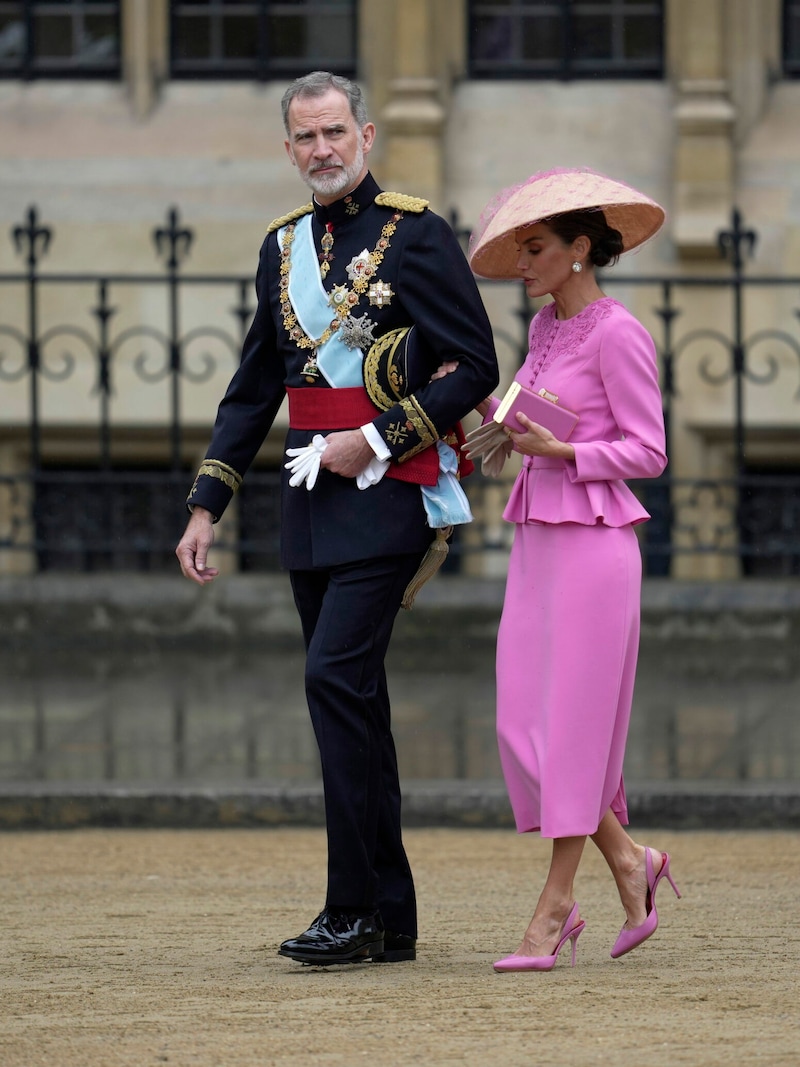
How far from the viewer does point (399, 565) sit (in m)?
5.09

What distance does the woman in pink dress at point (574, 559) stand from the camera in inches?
196

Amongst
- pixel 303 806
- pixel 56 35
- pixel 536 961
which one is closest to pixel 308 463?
pixel 536 961

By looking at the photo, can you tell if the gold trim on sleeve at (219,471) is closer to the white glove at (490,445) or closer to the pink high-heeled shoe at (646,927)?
the white glove at (490,445)

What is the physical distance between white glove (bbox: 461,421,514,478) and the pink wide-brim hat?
446 mm

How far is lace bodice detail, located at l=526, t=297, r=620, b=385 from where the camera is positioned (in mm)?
5047

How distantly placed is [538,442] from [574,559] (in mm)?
280

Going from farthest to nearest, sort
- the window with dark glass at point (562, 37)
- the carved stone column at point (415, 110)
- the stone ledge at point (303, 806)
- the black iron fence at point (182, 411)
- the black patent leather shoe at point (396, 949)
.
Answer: the window with dark glass at point (562, 37) → the carved stone column at point (415, 110) → the black iron fence at point (182, 411) → the stone ledge at point (303, 806) → the black patent leather shoe at point (396, 949)

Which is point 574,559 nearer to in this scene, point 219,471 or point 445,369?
point 445,369

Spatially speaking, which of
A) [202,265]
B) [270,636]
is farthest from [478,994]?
[202,265]

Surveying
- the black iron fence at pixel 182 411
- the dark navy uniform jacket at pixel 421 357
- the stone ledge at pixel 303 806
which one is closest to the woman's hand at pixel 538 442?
the dark navy uniform jacket at pixel 421 357

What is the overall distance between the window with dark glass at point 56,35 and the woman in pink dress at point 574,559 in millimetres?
8105

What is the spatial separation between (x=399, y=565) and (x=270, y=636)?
206 inches

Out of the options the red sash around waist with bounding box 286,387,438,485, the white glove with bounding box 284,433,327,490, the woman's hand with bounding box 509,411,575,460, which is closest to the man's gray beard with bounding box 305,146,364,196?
the red sash around waist with bounding box 286,387,438,485

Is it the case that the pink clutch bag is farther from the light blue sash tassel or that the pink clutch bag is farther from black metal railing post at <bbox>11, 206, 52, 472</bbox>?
black metal railing post at <bbox>11, 206, 52, 472</bbox>
